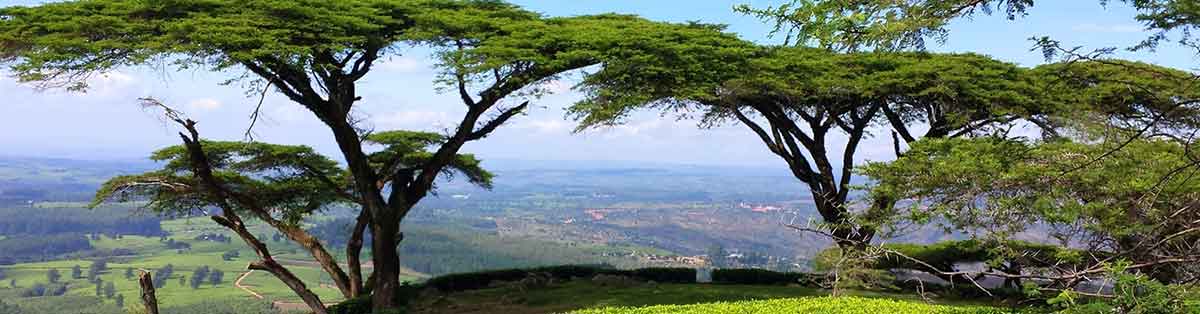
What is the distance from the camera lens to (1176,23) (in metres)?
6.33

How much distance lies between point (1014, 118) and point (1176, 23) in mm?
11939

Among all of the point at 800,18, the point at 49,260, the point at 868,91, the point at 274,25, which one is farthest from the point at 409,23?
the point at 49,260

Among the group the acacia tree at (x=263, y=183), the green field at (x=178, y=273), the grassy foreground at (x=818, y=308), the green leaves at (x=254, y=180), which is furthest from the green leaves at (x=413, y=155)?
the green field at (x=178, y=273)

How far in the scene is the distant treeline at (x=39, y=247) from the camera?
115 metres

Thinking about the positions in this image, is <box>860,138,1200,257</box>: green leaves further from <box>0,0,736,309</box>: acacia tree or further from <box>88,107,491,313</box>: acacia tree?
<box>88,107,491,313</box>: acacia tree

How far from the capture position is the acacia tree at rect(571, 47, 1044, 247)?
15367 mm

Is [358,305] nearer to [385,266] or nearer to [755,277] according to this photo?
[385,266]

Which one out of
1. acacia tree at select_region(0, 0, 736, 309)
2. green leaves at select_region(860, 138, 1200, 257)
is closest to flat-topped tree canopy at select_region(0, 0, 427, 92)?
acacia tree at select_region(0, 0, 736, 309)

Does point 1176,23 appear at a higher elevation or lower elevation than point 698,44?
lower

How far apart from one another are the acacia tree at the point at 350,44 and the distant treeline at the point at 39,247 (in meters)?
120

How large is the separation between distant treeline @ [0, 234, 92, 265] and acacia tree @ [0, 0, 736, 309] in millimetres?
119554

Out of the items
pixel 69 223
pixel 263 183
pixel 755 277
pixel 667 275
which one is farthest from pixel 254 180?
pixel 69 223

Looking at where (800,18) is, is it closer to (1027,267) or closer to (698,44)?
(1027,267)

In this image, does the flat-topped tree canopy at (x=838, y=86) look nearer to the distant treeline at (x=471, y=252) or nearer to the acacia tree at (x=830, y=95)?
the acacia tree at (x=830, y=95)
